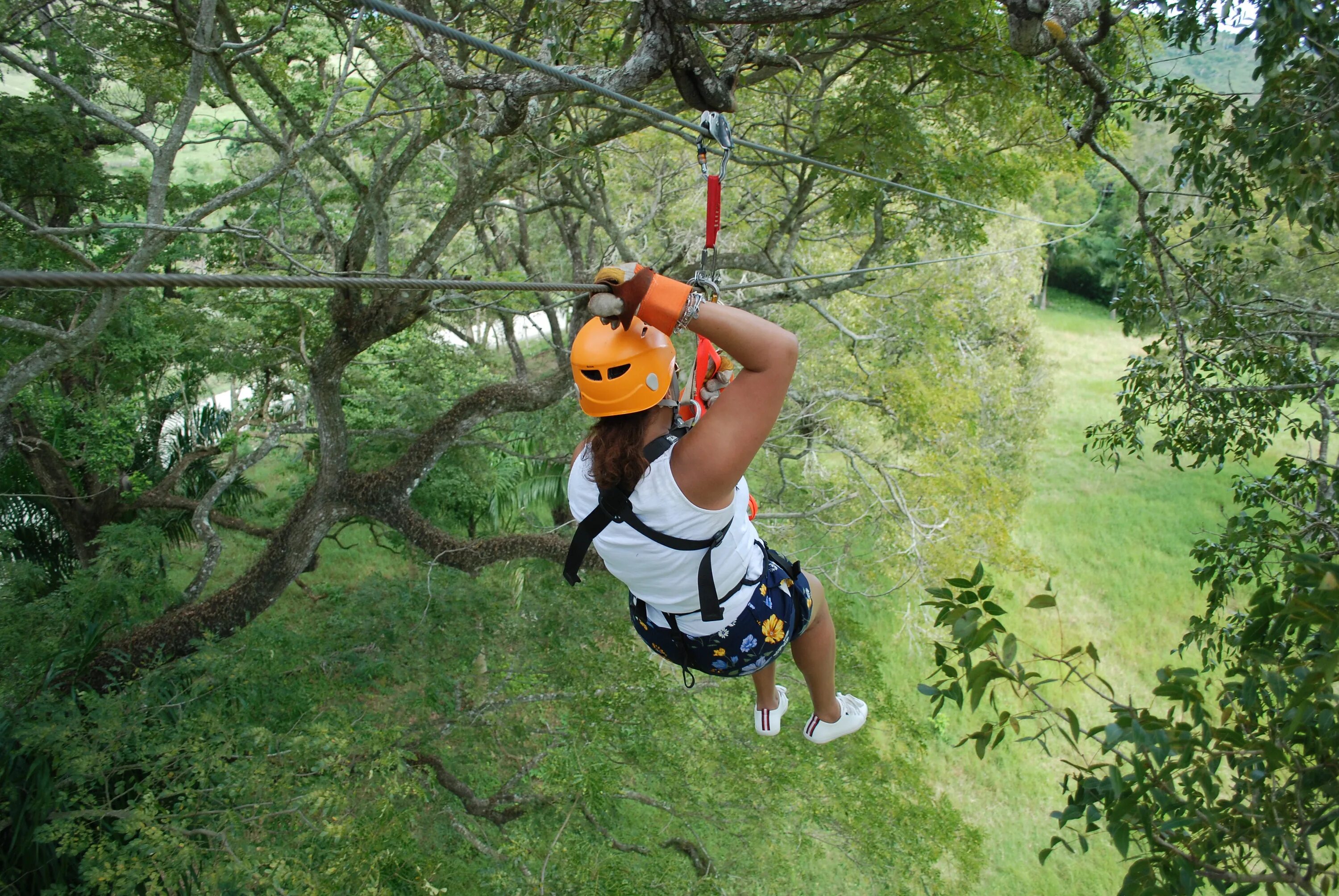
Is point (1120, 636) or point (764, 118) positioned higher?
point (764, 118)

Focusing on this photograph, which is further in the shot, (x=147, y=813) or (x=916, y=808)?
(x=916, y=808)

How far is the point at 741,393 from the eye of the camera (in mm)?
2100

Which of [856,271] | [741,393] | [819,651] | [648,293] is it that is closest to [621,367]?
[648,293]

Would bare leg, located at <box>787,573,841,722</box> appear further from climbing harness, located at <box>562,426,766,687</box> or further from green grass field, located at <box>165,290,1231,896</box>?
green grass field, located at <box>165,290,1231,896</box>

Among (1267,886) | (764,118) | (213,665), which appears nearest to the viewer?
(1267,886)

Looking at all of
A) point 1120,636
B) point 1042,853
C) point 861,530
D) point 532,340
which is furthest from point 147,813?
point 532,340

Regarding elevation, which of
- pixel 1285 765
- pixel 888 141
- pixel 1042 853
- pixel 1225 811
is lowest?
pixel 1042 853

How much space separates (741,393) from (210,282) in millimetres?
1135

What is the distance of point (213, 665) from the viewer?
5480mm

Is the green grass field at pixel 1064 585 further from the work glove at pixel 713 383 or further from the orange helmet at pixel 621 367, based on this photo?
the orange helmet at pixel 621 367

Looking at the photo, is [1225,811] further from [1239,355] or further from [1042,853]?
[1239,355]

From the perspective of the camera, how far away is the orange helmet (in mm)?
2209

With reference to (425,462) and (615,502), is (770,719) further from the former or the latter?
(425,462)

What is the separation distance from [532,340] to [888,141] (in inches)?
520
